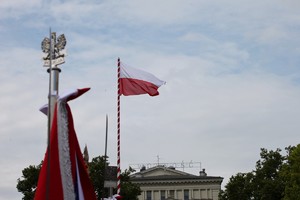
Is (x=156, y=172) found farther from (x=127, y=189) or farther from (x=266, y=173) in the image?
(x=266, y=173)

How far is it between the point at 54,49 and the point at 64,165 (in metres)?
2.62

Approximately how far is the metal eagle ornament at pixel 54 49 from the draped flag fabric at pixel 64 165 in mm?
1019

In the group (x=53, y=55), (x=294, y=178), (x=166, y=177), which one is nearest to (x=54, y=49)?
(x=53, y=55)

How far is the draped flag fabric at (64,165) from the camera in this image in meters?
11.3

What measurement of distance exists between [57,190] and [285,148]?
42604 millimetres

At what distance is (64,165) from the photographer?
11.7 metres

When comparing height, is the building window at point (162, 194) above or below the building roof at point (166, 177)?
below

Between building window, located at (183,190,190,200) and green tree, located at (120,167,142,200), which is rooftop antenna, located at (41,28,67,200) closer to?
green tree, located at (120,167,142,200)

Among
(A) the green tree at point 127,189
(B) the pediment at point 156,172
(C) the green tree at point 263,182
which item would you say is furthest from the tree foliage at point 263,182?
(B) the pediment at point 156,172

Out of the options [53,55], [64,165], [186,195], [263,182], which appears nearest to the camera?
[64,165]

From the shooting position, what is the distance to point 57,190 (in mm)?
11414

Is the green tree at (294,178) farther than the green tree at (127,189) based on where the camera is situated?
No

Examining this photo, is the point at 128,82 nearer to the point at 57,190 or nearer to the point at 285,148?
the point at 57,190

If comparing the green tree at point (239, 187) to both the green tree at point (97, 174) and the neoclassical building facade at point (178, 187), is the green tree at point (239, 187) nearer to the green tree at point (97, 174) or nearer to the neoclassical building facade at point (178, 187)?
the green tree at point (97, 174)
